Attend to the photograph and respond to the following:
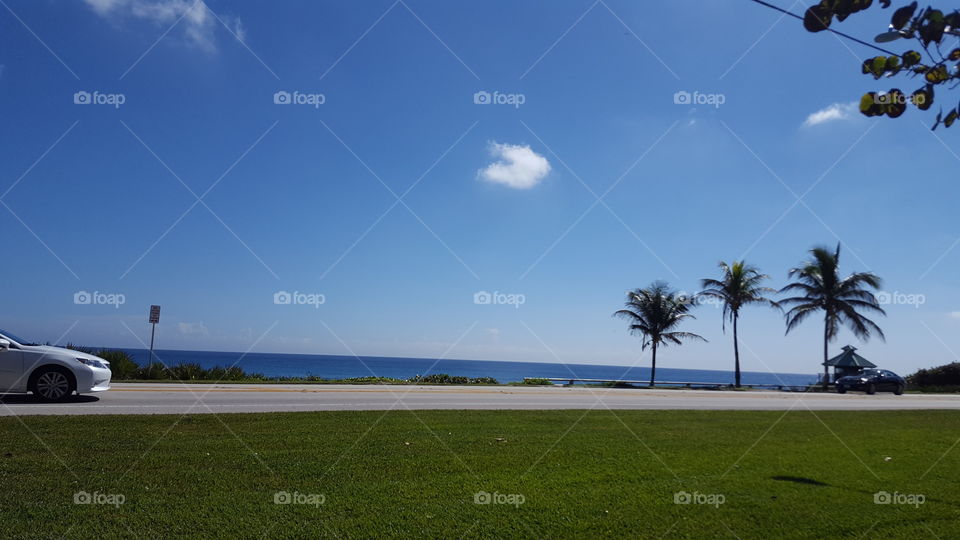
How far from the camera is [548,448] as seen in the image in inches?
344

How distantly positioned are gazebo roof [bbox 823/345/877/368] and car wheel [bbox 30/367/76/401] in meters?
40.9

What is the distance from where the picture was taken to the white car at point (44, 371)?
39.6 ft

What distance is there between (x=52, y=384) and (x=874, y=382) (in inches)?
1479

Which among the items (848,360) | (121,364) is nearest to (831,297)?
(848,360)

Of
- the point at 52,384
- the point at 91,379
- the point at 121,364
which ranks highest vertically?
the point at 121,364

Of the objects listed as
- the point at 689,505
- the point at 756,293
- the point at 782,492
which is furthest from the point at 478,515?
the point at 756,293

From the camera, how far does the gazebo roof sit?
38250 millimetres

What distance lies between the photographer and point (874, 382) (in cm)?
3416

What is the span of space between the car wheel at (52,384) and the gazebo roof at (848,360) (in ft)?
134

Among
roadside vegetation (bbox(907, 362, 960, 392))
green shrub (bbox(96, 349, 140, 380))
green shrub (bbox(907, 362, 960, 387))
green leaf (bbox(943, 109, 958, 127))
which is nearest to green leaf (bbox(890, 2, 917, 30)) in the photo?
green leaf (bbox(943, 109, 958, 127))

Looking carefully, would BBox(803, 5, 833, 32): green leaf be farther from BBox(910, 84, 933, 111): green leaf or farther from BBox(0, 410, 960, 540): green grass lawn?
BBox(0, 410, 960, 540): green grass lawn

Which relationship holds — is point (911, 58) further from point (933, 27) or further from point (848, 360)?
point (848, 360)

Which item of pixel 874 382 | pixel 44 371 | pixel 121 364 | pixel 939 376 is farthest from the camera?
pixel 939 376

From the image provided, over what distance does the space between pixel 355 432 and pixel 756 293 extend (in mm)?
38430
